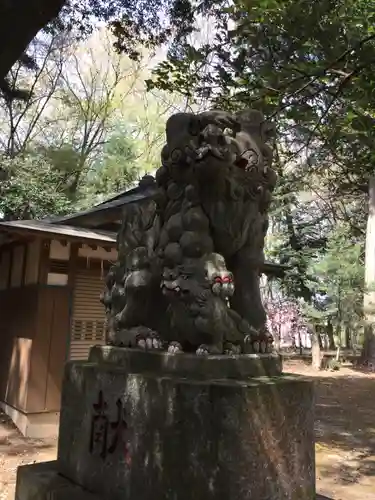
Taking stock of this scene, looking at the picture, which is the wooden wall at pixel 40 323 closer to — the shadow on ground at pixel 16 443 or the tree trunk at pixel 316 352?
the shadow on ground at pixel 16 443

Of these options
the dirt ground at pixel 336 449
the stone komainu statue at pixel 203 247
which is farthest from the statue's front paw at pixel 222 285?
the dirt ground at pixel 336 449

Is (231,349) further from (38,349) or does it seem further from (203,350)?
(38,349)

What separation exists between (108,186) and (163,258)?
15609mm

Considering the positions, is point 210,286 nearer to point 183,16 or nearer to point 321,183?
point 183,16

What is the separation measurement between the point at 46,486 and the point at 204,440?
1.10 metres

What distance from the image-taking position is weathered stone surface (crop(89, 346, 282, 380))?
89.6 inches

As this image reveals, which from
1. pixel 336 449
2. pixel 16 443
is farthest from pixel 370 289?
pixel 16 443

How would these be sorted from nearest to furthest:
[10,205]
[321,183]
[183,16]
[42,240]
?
[183,16], [42,240], [10,205], [321,183]

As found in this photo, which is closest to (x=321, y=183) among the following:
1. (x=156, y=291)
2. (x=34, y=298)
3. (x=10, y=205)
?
(x=10, y=205)

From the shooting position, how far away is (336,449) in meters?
6.74

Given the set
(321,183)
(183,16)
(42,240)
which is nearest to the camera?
(183,16)

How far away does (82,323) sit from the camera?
816 cm

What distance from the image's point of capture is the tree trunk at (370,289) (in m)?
14.3

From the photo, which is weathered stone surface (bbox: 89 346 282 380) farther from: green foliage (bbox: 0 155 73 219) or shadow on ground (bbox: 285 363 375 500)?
green foliage (bbox: 0 155 73 219)
